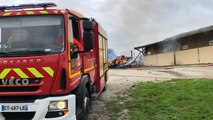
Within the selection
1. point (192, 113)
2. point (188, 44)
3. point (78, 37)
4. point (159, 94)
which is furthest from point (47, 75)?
point (188, 44)

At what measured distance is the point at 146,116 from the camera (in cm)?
857

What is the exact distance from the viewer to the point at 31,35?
6.22 metres

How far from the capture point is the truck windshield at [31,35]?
608cm

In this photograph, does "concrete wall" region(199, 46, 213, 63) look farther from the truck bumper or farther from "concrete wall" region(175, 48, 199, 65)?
the truck bumper

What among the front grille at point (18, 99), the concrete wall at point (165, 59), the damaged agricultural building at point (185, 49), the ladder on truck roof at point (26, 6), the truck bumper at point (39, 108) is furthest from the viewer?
the concrete wall at point (165, 59)

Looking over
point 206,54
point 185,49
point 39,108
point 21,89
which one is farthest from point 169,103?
point 185,49

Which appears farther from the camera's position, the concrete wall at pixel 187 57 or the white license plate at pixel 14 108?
the concrete wall at pixel 187 57

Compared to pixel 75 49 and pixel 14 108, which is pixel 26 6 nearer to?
pixel 75 49

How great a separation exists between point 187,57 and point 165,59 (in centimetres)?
570

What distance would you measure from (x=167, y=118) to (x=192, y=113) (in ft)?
2.22

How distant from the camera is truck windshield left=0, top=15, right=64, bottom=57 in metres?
6.08

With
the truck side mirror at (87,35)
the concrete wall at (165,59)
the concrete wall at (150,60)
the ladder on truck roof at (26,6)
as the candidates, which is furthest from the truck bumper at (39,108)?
the concrete wall at (150,60)

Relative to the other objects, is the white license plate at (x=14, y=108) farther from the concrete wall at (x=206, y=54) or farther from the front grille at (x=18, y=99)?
the concrete wall at (x=206, y=54)

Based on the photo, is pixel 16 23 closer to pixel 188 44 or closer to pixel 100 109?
pixel 100 109
